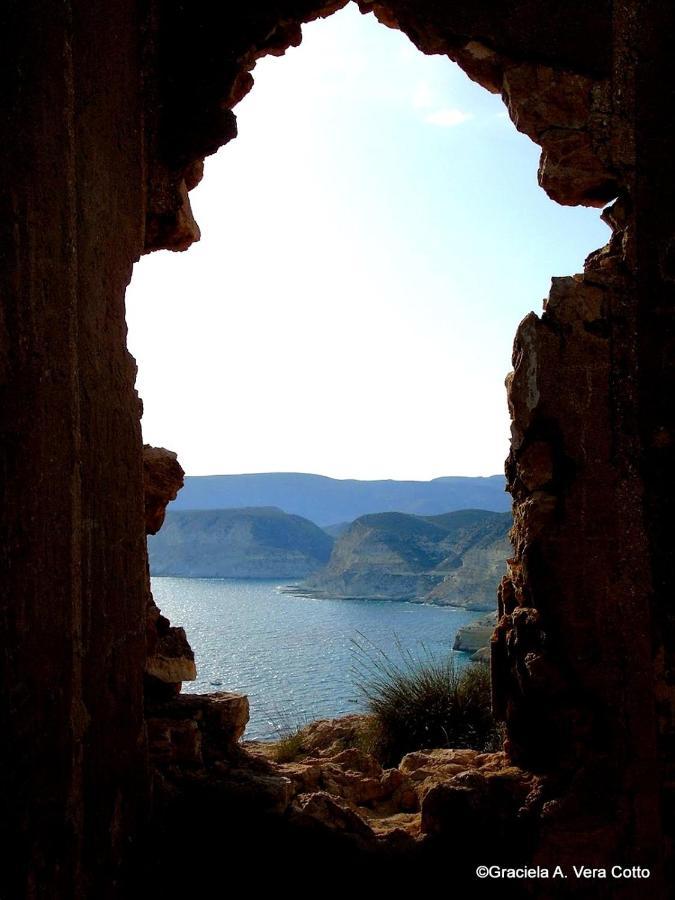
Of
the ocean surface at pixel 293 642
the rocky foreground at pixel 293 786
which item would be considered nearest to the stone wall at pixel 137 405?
the rocky foreground at pixel 293 786

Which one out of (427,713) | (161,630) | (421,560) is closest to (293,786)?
(161,630)

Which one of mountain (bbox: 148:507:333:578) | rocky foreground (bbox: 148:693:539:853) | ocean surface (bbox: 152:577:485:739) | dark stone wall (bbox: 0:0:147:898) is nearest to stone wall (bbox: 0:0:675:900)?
dark stone wall (bbox: 0:0:147:898)

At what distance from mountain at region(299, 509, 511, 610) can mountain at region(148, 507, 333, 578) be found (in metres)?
7.88

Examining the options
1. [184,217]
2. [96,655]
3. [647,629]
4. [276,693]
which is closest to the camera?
[96,655]

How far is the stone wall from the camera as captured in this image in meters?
2.36

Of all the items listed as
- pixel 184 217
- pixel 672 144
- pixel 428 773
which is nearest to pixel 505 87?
pixel 672 144

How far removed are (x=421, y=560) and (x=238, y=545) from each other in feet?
46.6

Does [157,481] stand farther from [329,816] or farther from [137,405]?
[329,816]

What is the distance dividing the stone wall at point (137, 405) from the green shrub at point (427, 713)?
2468 millimetres

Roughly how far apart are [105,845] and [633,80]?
344cm

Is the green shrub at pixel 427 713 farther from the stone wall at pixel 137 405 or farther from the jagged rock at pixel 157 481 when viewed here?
the jagged rock at pixel 157 481

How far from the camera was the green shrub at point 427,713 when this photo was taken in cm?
557

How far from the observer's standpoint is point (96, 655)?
2688 mm

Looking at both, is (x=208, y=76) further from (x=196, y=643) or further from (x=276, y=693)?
(x=196, y=643)
